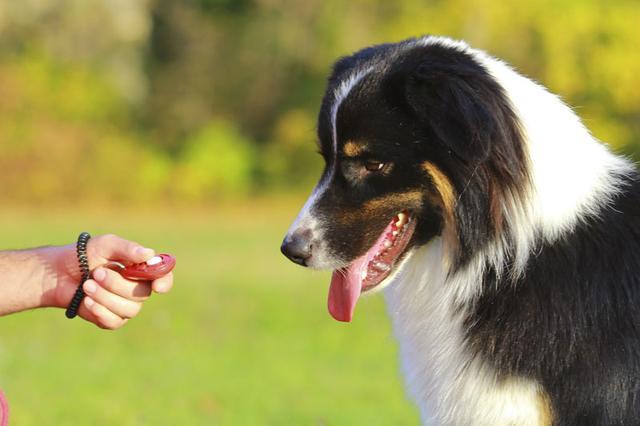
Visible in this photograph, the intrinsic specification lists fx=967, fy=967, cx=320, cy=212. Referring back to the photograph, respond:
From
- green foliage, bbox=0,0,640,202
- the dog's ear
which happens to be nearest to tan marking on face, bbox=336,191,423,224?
the dog's ear

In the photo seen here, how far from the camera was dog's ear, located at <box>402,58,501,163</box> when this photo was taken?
390cm

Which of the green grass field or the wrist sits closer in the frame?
the wrist

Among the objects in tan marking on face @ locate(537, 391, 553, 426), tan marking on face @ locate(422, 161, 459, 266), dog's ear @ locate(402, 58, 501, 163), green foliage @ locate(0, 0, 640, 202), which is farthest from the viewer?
green foliage @ locate(0, 0, 640, 202)

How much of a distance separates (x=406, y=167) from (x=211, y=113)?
34968 mm

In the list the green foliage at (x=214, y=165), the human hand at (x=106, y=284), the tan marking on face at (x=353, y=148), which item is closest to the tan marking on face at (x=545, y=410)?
the tan marking on face at (x=353, y=148)

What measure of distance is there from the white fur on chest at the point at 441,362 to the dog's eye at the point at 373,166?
1.32 ft

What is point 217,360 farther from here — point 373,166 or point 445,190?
point 445,190

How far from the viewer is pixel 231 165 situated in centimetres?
3575

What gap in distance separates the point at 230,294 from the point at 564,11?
2090cm

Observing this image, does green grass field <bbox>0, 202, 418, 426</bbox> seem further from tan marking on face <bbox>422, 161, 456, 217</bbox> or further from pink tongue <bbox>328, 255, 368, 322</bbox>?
tan marking on face <bbox>422, 161, 456, 217</bbox>

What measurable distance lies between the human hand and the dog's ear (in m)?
1.25

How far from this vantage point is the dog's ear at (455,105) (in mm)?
3900

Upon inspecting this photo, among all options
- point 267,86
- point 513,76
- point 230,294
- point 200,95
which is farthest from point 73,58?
point 513,76

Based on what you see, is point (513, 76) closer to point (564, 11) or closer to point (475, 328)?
point (475, 328)
